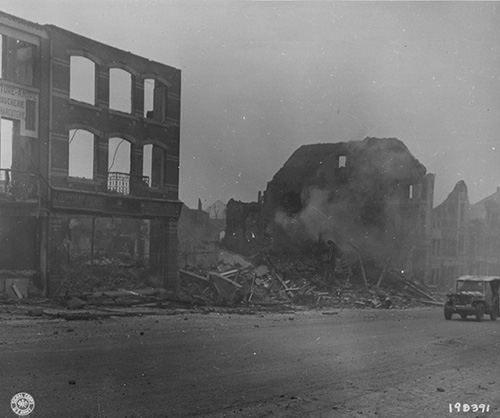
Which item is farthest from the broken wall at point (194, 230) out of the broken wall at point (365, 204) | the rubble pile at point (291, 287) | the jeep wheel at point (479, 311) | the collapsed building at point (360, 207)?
the jeep wheel at point (479, 311)

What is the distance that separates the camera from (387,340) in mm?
17000

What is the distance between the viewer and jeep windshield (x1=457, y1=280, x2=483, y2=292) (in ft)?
84.8

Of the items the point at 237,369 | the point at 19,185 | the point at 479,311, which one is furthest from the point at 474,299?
the point at 19,185

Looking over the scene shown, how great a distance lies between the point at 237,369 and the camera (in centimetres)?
1146

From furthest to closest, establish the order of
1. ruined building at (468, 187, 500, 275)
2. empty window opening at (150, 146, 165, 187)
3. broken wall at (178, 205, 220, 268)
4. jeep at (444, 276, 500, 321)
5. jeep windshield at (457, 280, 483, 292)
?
ruined building at (468, 187, 500, 275), broken wall at (178, 205, 220, 268), empty window opening at (150, 146, 165, 187), jeep windshield at (457, 280, 483, 292), jeep at (444, 276, 500, 321)

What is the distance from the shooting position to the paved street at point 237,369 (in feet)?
28.7

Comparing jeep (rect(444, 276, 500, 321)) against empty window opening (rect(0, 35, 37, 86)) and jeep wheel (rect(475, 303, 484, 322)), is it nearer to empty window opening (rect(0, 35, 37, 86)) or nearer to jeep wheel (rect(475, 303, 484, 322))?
jeep wheel (rect(475, 303, 484, 322))

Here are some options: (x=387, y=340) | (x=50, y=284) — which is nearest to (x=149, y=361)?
(x=387, y=340)

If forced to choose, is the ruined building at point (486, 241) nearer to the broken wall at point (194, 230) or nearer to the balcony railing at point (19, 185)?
the broken wall at point (194, 230)

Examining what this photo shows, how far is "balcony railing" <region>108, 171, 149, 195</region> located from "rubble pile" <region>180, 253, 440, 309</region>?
17.1ft

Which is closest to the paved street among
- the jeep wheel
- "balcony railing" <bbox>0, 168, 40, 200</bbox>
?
the jeep wheel

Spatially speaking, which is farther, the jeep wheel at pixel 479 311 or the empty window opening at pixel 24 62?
the jeep wheel at pixel 479 311

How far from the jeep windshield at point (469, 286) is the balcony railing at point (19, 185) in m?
17.8

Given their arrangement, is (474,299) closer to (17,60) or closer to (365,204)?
(365,204)
